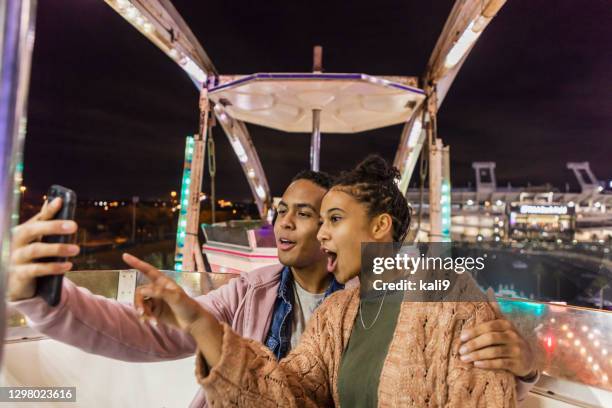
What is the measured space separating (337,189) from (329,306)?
0.45 metres

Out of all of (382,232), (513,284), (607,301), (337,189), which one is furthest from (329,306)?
(513,284)

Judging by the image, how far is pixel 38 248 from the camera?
0.85 m

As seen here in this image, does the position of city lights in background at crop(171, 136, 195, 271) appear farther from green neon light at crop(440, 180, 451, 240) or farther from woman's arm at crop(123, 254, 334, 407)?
woman's arm at crop(123, 254, 334, 407)

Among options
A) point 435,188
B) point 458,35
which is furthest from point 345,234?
point 435,188

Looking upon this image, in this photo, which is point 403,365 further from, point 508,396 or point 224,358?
point 224,358

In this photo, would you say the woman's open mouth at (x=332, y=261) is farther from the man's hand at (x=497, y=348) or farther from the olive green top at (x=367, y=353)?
the man's hand at (x=497, y=348)

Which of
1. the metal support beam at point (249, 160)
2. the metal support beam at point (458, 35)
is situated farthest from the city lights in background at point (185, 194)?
the metal support beam at point (458, 35)

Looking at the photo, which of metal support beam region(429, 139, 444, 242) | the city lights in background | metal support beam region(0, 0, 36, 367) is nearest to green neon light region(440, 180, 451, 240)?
metal support beam region(429, 139, 444, 242)

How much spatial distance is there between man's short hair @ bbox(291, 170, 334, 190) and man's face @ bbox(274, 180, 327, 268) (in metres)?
0.04

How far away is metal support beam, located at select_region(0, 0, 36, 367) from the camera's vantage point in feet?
1.92

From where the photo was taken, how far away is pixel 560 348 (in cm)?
221

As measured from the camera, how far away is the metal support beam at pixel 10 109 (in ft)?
1.92

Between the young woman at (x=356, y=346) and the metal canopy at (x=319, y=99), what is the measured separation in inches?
179

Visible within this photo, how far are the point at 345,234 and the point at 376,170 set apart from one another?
1.03 feet
